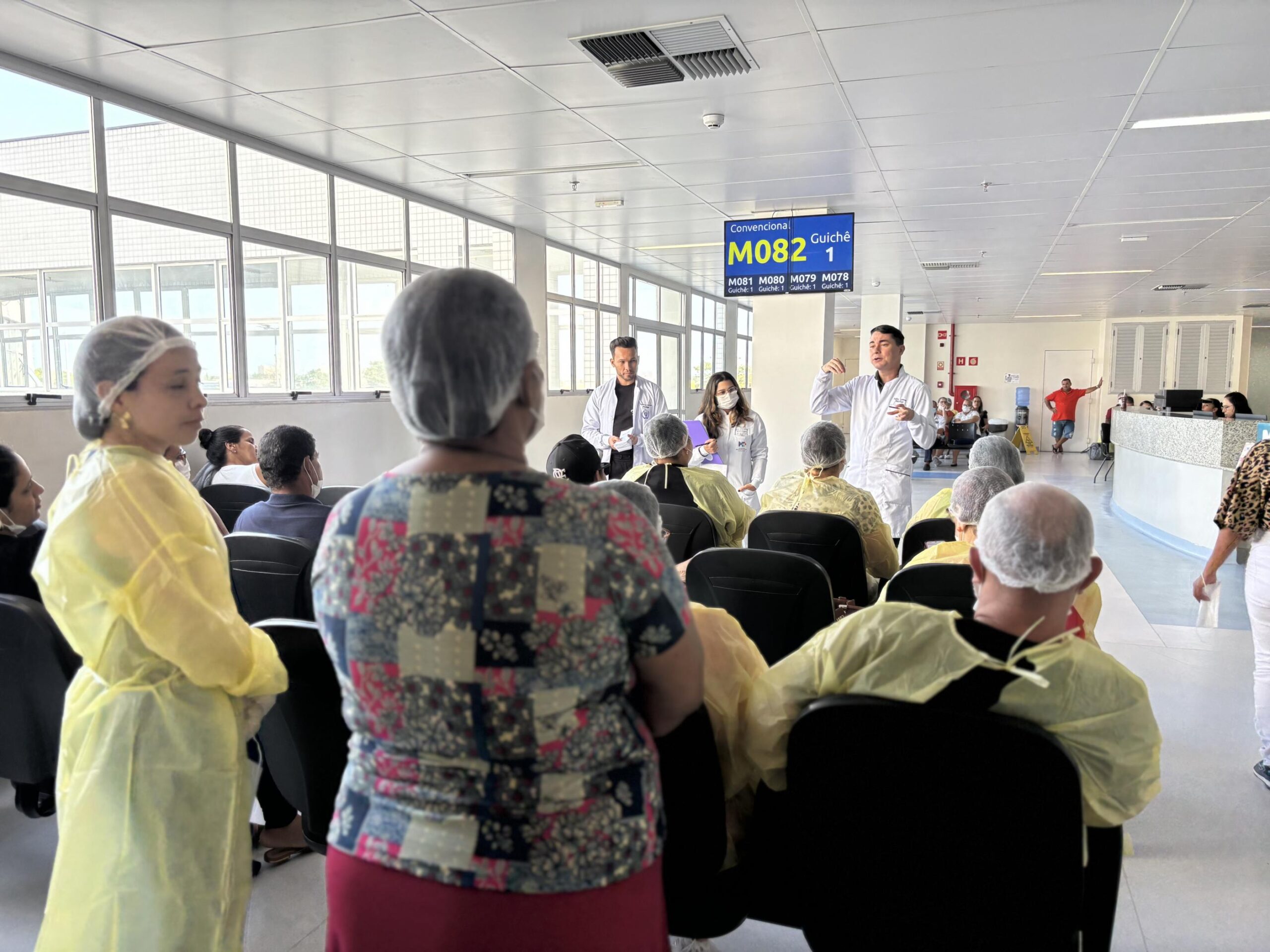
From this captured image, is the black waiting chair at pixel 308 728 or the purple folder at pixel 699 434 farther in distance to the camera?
the purple folder at pixel 699 434

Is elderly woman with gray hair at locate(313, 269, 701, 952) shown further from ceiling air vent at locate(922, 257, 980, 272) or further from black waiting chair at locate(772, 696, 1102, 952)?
ceiling air vent at locate(922, 257, 980, 272)

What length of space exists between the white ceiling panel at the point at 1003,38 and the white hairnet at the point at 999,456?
2.02m

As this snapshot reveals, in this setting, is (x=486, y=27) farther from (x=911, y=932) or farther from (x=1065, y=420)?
(x=1065, y=420)

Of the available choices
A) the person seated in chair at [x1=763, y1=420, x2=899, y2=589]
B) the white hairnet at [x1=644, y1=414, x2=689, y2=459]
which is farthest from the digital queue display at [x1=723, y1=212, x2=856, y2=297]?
the person seated in chair at [x1=763, y1=420, x2=899, y2=589]

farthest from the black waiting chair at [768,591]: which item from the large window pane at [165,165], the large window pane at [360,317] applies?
the large window pane at [360,317]

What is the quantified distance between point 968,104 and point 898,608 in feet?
14.7

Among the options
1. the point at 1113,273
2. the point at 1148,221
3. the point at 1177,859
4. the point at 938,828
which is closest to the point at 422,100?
the point at 938,828

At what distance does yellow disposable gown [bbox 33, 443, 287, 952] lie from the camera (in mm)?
1407

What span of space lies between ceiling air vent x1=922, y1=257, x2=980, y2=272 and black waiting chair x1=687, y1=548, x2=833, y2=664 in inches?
371

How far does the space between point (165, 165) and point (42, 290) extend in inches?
46.6

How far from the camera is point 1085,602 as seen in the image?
6.74ft

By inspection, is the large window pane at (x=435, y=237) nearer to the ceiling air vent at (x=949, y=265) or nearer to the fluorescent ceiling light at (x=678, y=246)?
the fluorescent ceiling light at (x=678, y=246)

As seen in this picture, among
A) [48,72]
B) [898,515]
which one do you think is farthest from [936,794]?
[48,72]

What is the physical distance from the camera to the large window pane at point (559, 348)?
988 centimetres
